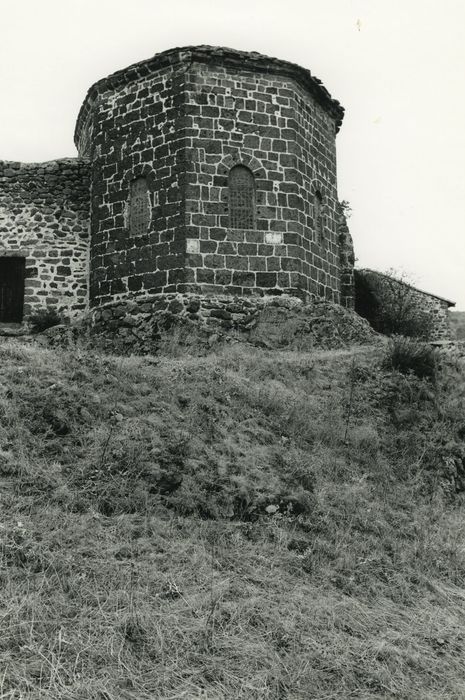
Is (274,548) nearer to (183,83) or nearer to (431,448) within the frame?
(431,448)

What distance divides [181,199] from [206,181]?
687 mm

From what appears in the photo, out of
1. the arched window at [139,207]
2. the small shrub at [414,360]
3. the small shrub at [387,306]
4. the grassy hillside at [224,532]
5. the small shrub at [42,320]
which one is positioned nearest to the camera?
the grassy hillside at [224,532]

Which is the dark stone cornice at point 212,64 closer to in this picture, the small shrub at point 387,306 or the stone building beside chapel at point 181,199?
the stone building beside chapel at point 181,199

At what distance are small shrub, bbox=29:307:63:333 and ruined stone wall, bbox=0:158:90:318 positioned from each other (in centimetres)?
22

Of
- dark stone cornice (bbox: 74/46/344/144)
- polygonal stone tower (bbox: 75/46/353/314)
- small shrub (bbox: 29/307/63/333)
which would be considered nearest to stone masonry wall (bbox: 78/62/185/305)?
polygonal stone tower (bbox: 75/46/353/314)

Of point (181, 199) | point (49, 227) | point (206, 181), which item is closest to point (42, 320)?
point (49, 227)

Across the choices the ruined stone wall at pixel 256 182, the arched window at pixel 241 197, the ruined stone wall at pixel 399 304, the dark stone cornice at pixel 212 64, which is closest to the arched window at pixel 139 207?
the ruined stone wall at pixel 256 182

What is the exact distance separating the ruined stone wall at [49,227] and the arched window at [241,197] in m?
3.93

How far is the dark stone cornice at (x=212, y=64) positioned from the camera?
1594cm

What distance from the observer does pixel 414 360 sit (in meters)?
13.0

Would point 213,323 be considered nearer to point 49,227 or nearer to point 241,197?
point 241,197

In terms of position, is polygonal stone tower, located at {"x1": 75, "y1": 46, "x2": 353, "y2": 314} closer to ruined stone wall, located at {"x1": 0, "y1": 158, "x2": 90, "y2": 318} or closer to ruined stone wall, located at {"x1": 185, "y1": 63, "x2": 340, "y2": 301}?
ruined stone wall, located at {"x1": 185, "y1": 63, "x2": 340, "y2": 301}

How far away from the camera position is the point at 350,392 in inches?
476

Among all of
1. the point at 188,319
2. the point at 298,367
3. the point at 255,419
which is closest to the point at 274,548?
the point at 255,419
